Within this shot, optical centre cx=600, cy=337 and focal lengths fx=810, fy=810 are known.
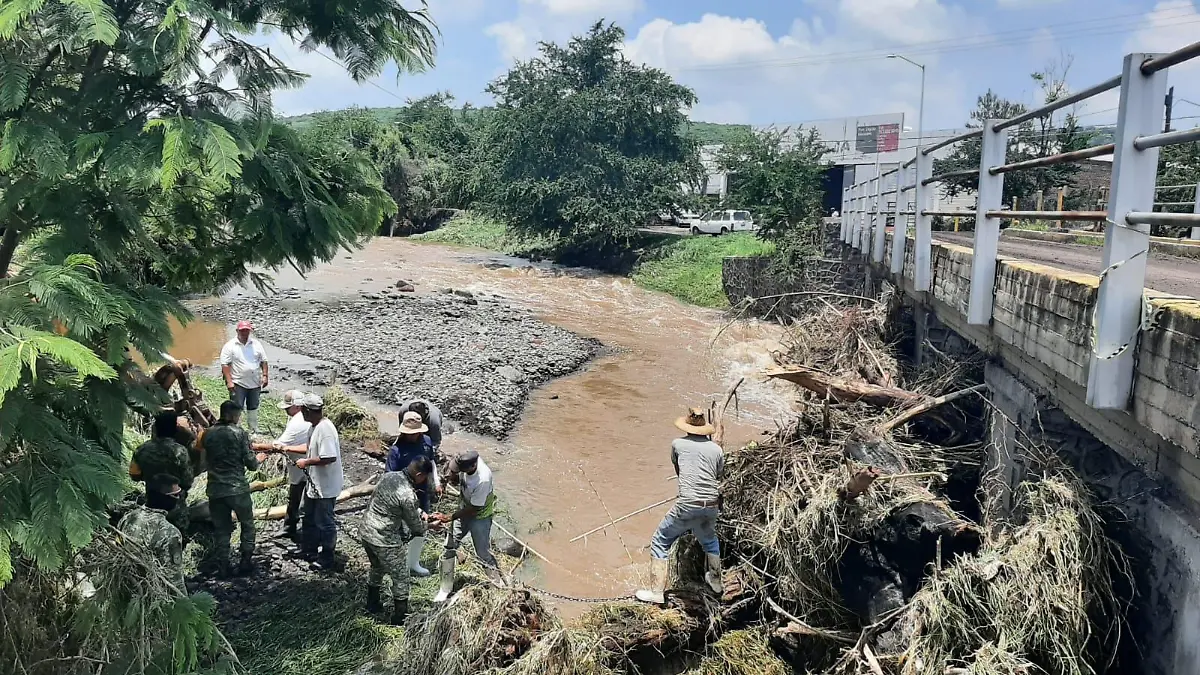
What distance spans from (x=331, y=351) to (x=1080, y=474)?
15.3 metres

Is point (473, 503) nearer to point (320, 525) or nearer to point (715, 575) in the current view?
point (320, 525)

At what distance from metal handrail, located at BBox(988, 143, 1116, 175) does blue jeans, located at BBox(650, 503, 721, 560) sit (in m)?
3.15

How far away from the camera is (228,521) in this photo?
6.75 m

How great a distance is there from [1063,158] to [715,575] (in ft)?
12.0

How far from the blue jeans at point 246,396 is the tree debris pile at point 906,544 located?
611 centimetres

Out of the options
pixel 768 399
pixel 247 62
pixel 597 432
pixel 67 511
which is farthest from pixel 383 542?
pixel 768 399

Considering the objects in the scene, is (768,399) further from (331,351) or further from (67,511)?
(67,511)

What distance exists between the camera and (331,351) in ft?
56.9

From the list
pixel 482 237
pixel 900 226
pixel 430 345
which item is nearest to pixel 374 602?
pixel 900 226

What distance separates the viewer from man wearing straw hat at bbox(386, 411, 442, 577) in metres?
6.75

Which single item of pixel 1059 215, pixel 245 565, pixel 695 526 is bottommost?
pixel 245 565

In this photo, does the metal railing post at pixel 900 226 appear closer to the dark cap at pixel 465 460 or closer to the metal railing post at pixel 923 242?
the metal railing post at pixel 923 242

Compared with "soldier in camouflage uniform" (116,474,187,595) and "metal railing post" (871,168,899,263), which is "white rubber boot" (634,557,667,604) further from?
"metal railing post" (871,168,899,263)

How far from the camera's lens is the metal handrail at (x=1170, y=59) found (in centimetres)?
306
